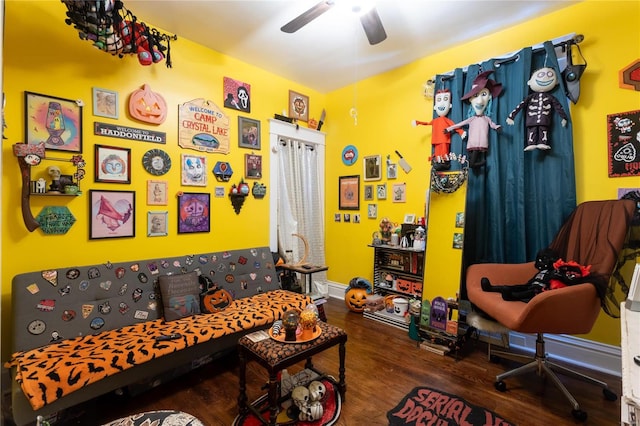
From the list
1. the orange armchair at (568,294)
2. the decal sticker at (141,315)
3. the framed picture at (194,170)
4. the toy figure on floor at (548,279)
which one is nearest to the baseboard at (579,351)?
the orange armchair at (568,294)

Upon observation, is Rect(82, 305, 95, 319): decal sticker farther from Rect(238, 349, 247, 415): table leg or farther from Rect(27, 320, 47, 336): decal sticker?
Rect(238, 349, 247, 415): table leg

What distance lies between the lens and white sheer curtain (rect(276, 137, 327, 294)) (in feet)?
12.4

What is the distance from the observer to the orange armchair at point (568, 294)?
6.20ft

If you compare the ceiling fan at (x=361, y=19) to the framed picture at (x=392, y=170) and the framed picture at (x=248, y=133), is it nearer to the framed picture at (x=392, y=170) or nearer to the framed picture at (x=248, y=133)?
the framed picture at (x=248, y=133)

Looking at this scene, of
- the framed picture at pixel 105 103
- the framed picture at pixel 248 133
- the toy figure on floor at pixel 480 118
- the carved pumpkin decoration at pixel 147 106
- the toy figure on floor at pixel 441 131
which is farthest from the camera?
the framed picture at pixel 248 133

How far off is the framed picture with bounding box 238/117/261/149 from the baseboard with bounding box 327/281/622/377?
311cm

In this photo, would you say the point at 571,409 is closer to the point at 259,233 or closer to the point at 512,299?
the point at 512,299

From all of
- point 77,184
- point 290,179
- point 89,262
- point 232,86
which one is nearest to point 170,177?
point 77,184

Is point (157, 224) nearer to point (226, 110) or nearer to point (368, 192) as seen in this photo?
point (226, 110)

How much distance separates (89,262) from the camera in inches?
93.2

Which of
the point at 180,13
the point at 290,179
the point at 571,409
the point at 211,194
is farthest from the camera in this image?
the point at 290,179

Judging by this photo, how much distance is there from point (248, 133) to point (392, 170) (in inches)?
66.0

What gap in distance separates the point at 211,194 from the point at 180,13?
61.0 inches

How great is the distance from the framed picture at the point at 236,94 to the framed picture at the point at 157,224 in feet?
4.20
